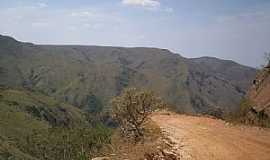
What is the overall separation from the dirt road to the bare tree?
4.39 feet

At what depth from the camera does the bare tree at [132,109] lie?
65.1ft

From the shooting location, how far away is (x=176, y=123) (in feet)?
73.2

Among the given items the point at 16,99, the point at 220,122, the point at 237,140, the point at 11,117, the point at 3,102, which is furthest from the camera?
the point at 16,99

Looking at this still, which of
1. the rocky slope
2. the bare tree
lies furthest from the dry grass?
the rocky slope

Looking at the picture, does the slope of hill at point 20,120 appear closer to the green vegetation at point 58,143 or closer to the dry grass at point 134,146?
the green vegetation at point 58,143

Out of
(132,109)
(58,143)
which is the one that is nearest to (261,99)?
(132,109)

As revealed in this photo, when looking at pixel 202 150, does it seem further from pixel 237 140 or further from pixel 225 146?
pixel 237 140

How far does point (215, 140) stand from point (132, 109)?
192 inches

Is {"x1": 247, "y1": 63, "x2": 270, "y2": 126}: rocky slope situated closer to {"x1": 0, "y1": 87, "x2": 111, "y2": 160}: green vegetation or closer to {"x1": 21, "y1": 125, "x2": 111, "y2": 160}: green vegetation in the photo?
{"x1": 0, "y1": 87, "x2": 111, "y2": 160}: green vegetation

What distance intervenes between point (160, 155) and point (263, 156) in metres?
4.49

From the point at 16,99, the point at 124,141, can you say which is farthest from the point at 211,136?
the point at 16,99

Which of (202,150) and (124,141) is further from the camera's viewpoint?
(124,141)

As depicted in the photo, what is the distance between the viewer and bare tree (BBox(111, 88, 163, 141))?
65.1ft

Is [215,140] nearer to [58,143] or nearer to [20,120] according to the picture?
[58,143]
